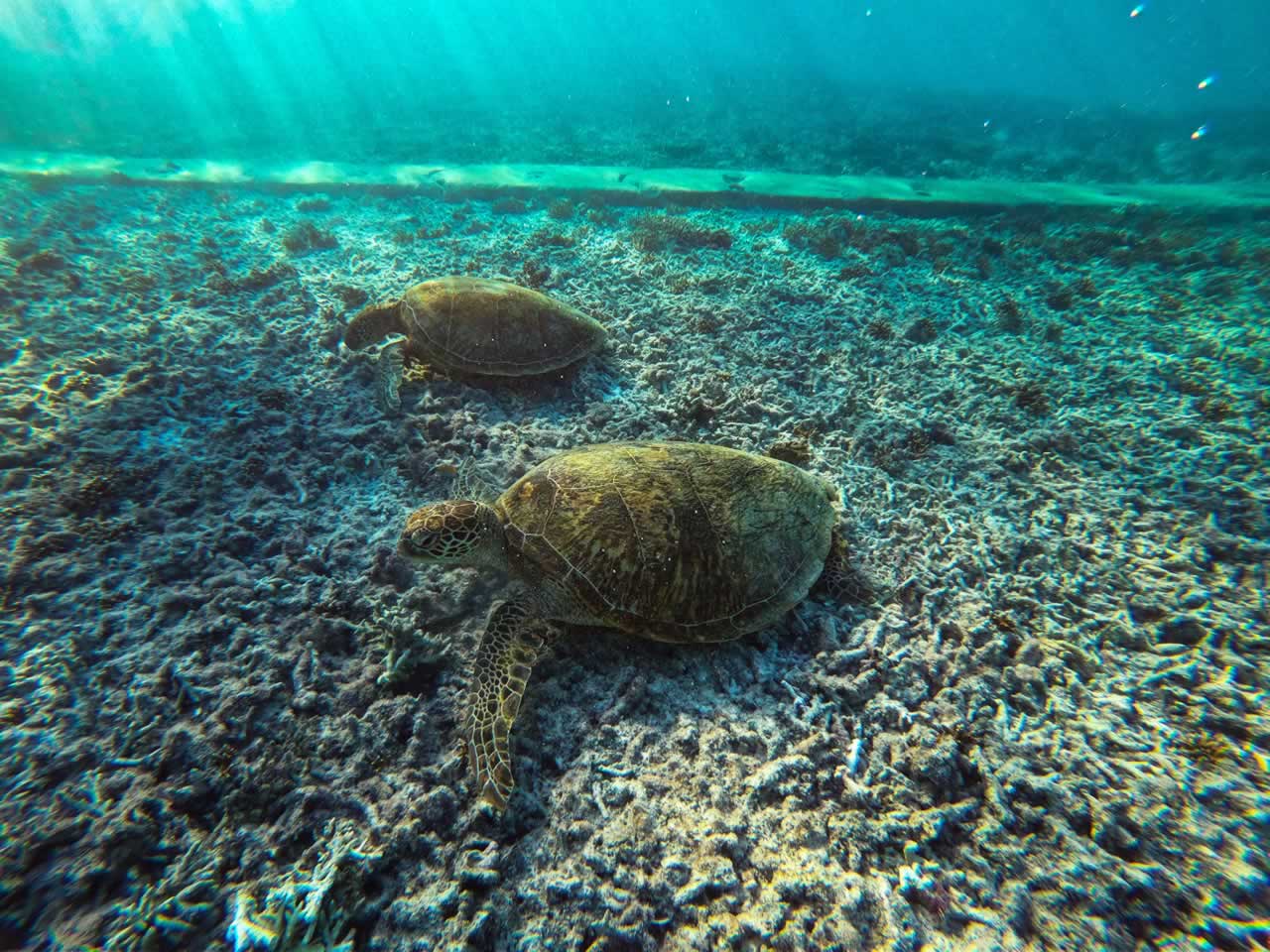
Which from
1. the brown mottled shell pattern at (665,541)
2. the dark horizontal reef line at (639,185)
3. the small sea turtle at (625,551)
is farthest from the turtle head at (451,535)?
the dark horizontal reef line at (639,185)

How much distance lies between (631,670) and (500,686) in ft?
2.82

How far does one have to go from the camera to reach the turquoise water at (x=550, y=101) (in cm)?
1734

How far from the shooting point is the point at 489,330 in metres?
5.25

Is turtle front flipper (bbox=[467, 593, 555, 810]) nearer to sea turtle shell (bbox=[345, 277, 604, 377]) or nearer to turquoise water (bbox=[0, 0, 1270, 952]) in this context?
turquoise water (bbox=[0, 0, 1270, 952])

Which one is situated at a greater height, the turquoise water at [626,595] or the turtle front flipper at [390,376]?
the turtle front flipper at [390,376]

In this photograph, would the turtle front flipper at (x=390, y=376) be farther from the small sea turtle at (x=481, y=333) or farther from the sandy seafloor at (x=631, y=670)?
the sandy seafloor at (x=631, y=670)

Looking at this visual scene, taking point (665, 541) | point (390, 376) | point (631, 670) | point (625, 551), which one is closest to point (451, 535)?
point (625, 551)

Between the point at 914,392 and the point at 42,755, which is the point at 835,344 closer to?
the point at 914,392

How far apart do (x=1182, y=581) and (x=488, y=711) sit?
5174 millimetres

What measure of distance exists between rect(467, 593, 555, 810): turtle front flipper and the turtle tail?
4123 mm

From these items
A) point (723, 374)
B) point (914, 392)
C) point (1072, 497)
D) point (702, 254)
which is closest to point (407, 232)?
point (702, 254)

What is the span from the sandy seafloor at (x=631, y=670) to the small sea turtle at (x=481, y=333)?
309mm

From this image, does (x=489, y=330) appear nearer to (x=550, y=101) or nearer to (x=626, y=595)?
(x=626, y=595)

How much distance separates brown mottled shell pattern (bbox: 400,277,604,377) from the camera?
17.2 ft
